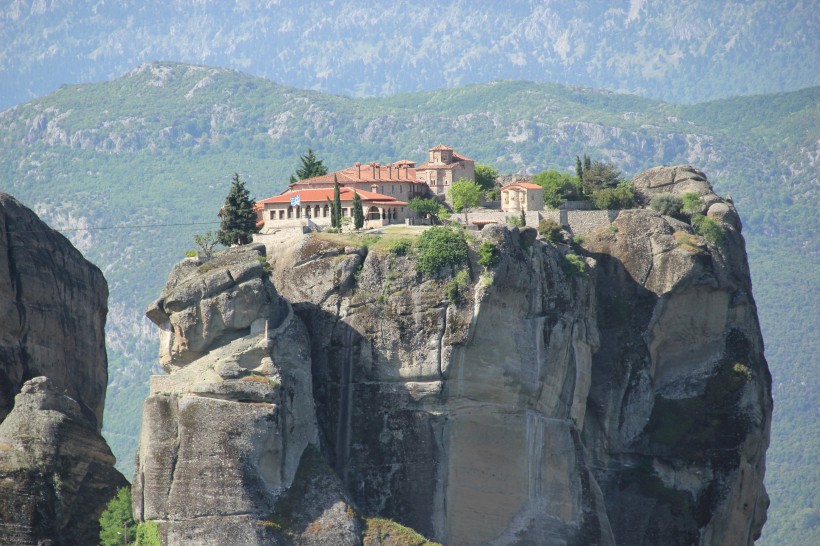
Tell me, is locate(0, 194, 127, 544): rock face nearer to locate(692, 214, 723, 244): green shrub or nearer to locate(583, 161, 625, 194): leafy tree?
locate(583, 161, 625, 194): leafy tree

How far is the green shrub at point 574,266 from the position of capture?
11744 centimetres

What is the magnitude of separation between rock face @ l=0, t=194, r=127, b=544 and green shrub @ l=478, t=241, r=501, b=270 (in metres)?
20.7

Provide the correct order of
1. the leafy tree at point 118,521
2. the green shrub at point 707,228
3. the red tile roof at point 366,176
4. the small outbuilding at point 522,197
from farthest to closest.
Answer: the green shrub at point 707,228 → the small outbuilding at point 522,197 → the red tile roof at point 366,176 → the leafy tree at point 118,521

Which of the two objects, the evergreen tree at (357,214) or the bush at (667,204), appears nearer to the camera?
the evergreen tree at (357,214)

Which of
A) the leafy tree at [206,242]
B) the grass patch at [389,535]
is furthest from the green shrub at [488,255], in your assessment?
the grass patch at [389,535]

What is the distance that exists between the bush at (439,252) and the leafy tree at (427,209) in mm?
10834

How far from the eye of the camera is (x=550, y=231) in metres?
120

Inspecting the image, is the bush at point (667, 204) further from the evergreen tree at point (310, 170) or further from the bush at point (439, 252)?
the bush at point (439, 252)

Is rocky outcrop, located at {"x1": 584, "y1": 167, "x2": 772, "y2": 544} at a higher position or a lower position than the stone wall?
lower

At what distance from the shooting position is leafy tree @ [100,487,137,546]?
102250mm

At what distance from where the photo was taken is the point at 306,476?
104 metres

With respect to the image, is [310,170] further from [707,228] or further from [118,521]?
[118,521]

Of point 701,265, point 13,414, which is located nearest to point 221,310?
point 13,414

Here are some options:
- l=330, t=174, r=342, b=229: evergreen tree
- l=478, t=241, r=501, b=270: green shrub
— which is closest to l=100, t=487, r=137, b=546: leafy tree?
l=330, t=174, r=342, b=229: evergreen tree
